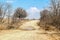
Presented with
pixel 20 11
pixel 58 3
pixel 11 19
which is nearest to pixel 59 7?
pixel 58 3

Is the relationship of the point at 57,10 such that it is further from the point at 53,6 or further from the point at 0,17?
the point at 0,17

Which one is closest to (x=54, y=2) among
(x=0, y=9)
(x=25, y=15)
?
(x=0, y=9)

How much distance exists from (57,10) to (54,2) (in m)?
A: 1.83

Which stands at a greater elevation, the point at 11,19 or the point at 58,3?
the point at 58,3

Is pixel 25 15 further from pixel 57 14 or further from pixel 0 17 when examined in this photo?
pixel 57 14

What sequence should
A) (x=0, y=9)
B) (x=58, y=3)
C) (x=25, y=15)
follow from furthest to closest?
(x=25, y=15) → (x=0, y=9) → (x=58, y=3)

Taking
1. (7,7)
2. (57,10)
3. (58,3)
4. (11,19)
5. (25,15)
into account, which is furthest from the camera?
(25,15)

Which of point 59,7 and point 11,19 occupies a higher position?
point 59,7

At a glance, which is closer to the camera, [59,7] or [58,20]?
[59,7]

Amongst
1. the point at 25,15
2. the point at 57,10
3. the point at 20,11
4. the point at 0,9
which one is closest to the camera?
the point at 57,10

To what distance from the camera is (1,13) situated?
5159cm

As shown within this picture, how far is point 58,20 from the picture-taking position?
39.3m

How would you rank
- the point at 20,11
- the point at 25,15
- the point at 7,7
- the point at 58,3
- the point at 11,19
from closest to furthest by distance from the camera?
the point at 58,3 < the point at 7,7 < the point at 11,19 < the point at 20,11 < the point at 25,15

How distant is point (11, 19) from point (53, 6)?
31507mm
